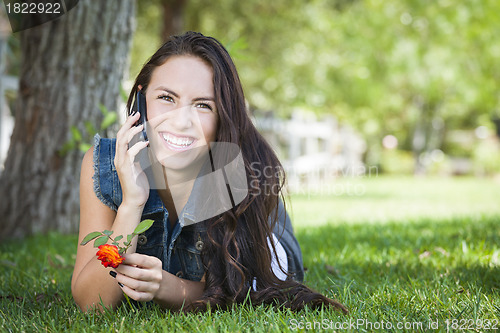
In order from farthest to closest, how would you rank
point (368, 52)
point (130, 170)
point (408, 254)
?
point (368, 52) < point (408, 254) < point (130, 170)

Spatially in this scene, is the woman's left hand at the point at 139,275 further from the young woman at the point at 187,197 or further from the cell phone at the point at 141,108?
the cell phone at the point at 141,108

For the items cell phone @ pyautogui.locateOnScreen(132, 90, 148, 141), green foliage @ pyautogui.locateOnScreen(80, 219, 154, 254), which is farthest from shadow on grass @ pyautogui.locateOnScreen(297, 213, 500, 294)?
cell phone @ pyautogui.locateOnScreen(132, 90, 148, 141)

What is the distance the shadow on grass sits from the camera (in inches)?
105

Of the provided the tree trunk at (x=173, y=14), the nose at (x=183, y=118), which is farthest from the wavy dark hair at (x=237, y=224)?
the tree trunk at (x=173, y=14)

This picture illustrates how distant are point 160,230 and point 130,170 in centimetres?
42

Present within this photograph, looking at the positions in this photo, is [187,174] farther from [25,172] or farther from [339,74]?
[339,74]

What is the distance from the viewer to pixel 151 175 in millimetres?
2311

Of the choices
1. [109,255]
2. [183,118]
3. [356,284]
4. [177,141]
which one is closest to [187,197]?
[177,141]

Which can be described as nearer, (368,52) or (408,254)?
(408,254)

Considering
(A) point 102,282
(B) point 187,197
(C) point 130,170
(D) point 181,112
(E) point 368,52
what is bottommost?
(A) point 102,282

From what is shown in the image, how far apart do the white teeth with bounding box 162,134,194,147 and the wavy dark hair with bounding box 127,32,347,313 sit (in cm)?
15

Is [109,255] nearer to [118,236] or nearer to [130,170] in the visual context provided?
[118,236]

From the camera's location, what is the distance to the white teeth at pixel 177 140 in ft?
7.31

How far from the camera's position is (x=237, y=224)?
93.0 inches
